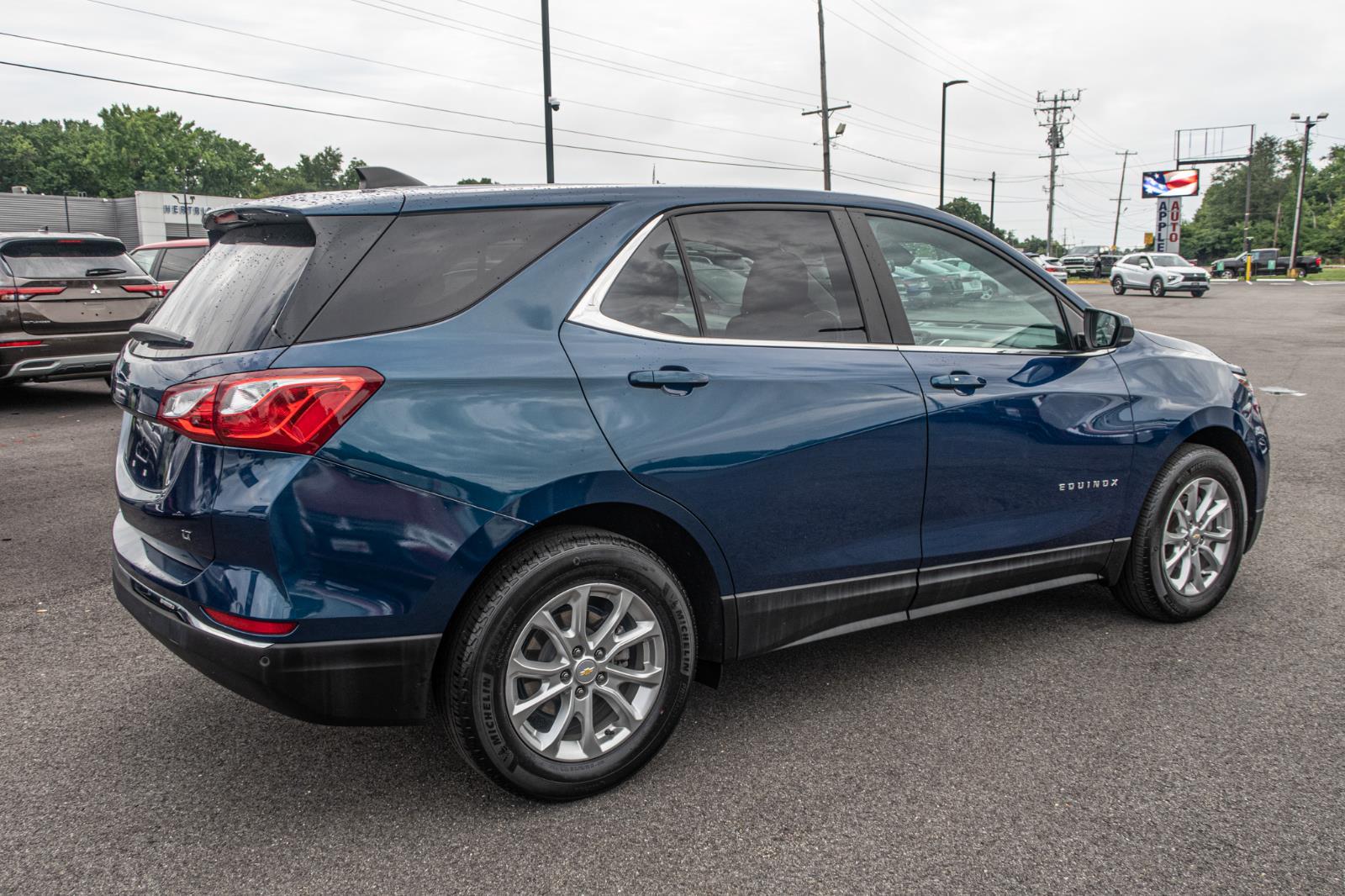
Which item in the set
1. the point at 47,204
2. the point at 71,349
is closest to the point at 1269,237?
the point at 47,204

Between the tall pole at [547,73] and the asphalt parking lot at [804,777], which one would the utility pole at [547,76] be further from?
the asphalt parking lot at [804,777]

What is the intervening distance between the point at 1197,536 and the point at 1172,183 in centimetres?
9236

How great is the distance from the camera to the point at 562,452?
105 inches

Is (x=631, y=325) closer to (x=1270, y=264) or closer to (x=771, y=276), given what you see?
(x=771, y=276)

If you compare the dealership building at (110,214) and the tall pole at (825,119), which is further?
the dealership building at (110,214)

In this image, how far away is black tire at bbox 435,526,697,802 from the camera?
8.55ft

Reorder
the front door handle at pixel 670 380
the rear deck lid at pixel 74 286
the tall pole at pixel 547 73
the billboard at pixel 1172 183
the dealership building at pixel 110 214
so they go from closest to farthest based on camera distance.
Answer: the front door handle at pixel 670 380 → the rear deck lid at pixel 74 286 → the tall pole at pixel 547 73 → the dealership building at pixel 110 214 → the billboard at pixel 1172 183

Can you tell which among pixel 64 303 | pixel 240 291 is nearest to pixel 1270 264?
pixel 64 303

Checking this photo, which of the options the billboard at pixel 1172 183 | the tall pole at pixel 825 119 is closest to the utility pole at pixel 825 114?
the tall pole at pixel 825 119

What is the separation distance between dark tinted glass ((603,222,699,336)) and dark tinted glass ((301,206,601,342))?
0.21m

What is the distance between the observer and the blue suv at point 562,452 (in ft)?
8.09

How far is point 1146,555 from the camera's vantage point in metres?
4.10

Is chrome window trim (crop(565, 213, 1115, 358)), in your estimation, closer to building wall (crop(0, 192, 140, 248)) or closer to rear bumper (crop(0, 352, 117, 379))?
rear bumper (crop(0, 352, 117, 379))

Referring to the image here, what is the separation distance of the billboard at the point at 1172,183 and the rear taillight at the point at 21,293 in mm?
88318
